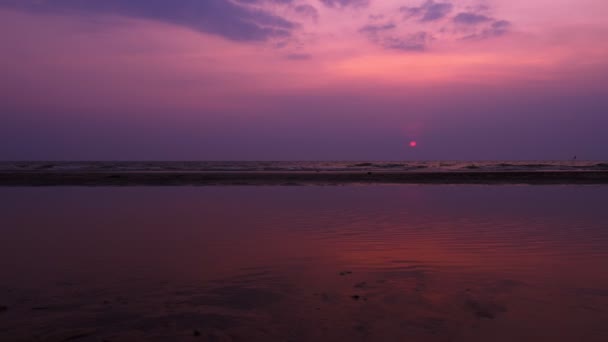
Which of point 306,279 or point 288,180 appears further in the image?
point 288,180

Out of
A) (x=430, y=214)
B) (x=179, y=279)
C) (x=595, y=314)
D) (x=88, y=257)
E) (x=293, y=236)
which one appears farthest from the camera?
(x=430, y=214)

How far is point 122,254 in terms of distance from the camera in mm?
8547

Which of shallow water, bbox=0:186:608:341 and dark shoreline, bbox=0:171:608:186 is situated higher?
dark shoreline, bbox=0:171:608:186

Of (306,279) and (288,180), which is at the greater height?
(288,180)

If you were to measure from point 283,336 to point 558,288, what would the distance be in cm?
395

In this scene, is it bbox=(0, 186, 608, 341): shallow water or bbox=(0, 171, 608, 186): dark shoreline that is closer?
bbox=(0, 186, 608, 341): shallow water

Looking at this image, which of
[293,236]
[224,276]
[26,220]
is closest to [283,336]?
[224,276]

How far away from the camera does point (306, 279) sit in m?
6.81

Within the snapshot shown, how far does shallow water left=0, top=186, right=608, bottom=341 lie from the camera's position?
4.94m

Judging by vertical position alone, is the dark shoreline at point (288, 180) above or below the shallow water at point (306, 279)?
above

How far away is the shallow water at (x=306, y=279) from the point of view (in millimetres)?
4941

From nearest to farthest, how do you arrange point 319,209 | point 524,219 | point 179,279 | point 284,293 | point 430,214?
1. point 284,293
2. point 179,279
3. point 524,219
4. point 430,214
5. point 319,209

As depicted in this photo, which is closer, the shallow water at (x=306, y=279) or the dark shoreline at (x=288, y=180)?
the shallow water at (x=306, y=279)

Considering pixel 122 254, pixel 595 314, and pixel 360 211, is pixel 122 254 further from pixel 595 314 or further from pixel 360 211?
pixel 360 211
